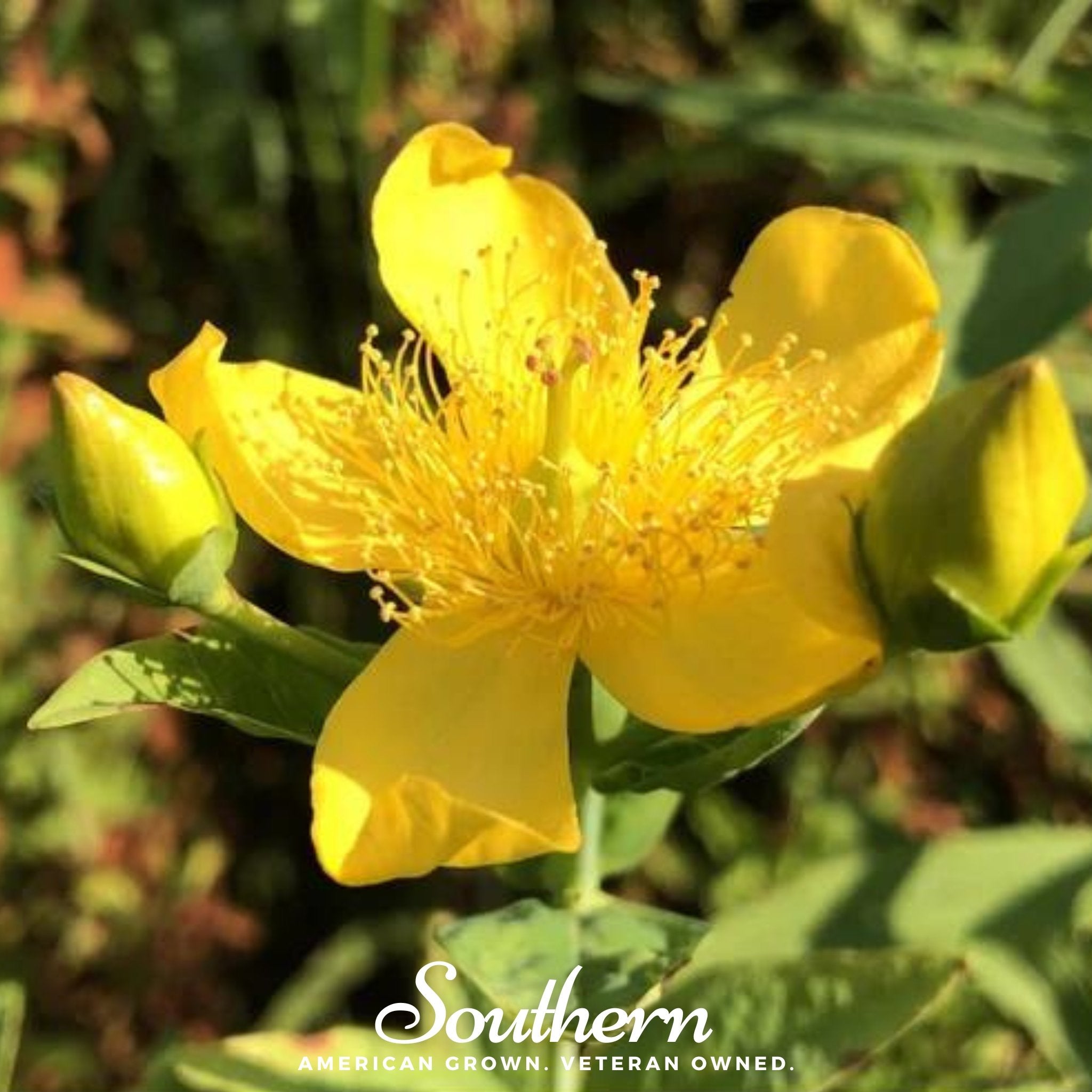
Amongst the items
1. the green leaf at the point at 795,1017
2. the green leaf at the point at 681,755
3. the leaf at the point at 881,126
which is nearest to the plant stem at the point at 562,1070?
the green leaf at the point at 795,1017

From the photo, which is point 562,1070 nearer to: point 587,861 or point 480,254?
point 587,861

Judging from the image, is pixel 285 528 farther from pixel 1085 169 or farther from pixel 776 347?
pixel 1085 169

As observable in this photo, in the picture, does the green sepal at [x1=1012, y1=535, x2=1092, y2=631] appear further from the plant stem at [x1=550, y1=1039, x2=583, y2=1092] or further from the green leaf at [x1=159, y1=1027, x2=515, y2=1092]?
the green leaf at [x1=159, y1=1027, x2=515, y2=1092]

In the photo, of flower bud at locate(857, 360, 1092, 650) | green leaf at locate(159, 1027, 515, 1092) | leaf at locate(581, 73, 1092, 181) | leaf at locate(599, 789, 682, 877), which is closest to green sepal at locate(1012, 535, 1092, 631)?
flower bud at locate(857, 360, 1092, 650)

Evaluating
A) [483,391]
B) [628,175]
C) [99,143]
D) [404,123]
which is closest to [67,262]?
[99,143]

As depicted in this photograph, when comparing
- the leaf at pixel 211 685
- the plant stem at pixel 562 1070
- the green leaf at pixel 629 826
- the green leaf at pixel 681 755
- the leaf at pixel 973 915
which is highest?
the leaf at pixel 211 685

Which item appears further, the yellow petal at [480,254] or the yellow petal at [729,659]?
the yellow petal at [480,254]

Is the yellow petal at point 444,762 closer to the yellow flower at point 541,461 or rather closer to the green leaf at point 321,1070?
the yellow flower at point 541,461

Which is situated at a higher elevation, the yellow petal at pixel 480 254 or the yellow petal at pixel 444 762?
the yellow petal at pixel 480 254
